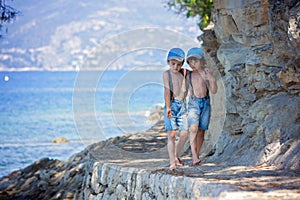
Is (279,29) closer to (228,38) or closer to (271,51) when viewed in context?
(271,51)

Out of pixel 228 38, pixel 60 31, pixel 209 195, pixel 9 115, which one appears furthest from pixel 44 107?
pixel 60 31

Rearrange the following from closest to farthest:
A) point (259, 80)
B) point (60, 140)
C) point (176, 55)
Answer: point (176, 55) < point (259, 80) < point (60, 140)

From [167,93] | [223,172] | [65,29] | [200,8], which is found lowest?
[223,172]

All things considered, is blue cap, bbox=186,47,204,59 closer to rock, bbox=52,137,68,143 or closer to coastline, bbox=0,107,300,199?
coastline, bbox=0,107,300,199

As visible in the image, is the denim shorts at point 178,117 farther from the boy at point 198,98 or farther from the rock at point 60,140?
the rock at point 60,140

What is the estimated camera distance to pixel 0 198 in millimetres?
15359

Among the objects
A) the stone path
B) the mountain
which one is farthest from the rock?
the mountain

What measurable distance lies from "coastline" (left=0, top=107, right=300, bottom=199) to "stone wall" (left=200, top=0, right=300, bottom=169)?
0.48 metres

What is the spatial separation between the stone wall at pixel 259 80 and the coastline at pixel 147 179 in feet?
1.58

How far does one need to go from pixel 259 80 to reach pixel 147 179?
7.64 ft

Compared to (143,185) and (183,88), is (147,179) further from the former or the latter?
(183,88)

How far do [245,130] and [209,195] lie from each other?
337 centimetres

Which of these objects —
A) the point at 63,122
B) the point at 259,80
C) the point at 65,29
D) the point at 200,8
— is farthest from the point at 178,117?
the point at 65,29

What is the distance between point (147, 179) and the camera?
8.23 meters
